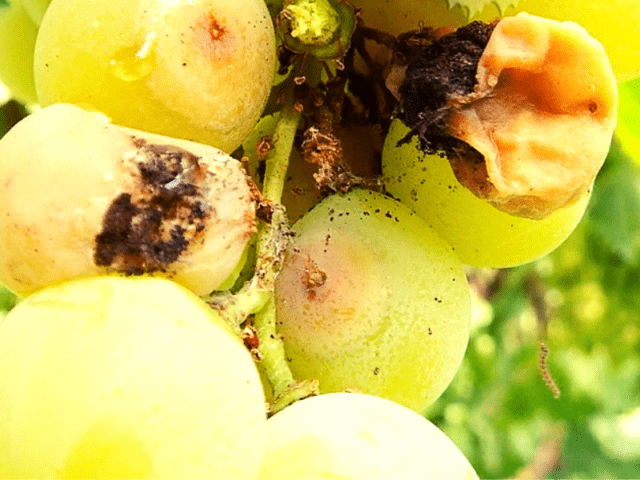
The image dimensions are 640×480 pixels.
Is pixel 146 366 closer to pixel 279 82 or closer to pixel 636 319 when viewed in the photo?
pixel 279 82

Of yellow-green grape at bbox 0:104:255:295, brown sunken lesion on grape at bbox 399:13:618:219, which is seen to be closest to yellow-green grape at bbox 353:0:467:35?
brown sunken lesion on grape at bbox 399:13:618:219

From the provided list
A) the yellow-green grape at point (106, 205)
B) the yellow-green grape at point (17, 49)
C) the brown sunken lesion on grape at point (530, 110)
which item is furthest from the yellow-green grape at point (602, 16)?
the yellow-green grape at point (17, 49)

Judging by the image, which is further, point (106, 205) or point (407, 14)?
point (407, 14)

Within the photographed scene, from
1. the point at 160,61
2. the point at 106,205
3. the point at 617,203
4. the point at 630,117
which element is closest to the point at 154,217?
the point at 106,205

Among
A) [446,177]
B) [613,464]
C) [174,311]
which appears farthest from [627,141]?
[613,464]

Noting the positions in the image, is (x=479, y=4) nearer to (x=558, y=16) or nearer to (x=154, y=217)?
(x=558, y=16)

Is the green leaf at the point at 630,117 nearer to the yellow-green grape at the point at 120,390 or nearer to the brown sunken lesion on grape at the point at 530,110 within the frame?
the brown sunken lesion on grape at the point at 530,110
